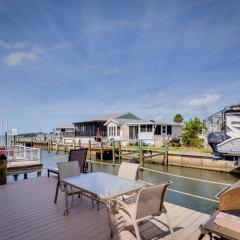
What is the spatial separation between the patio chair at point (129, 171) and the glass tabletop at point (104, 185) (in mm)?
195

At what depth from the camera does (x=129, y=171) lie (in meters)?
4.91

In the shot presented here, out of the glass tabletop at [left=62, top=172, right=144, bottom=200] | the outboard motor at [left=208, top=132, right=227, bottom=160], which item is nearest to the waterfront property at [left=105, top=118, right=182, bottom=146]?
the outboard motor at [left=208, top=132, right=227, bottom=160]

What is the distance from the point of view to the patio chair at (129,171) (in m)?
4.76

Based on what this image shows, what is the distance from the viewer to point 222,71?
30.0 m

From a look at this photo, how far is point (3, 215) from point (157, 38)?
59.9 ft

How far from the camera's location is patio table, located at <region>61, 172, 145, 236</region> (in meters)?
3.66

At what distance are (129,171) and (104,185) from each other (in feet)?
2.72

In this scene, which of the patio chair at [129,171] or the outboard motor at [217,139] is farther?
the outboard motor at [217,139]

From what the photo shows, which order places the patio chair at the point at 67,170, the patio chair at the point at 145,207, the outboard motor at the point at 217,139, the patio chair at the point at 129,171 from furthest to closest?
the outboard motor at the point at 217,139 → the patio chair at the point at 67,170 → the patio chair at the point at 129,171 → the patio chair at the point at 145,207

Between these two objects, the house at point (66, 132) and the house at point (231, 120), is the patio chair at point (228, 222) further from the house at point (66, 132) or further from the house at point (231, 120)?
the house at point (66, 132)

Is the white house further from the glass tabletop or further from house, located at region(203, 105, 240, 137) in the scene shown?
the glass tabletop

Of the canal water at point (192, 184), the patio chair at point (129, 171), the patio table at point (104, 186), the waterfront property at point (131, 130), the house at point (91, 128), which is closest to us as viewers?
the patio table at point (104, 186)

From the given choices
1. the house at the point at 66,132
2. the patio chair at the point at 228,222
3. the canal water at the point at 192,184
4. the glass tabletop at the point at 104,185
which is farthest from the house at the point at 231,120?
the house at the point at 66,132

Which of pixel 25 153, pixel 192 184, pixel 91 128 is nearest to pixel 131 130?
pixel 91 128
